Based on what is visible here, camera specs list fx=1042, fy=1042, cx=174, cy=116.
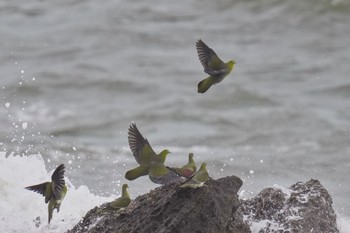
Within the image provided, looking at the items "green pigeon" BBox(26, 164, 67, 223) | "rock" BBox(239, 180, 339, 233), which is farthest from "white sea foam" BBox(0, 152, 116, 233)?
"rock" BBox(239, 180, 339, 233)

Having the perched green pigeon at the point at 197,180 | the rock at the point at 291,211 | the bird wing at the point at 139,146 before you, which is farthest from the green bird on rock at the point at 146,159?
the rock at the point at 291,211

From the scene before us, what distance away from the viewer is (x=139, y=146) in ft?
15.1

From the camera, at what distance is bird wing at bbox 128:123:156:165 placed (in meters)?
4.59

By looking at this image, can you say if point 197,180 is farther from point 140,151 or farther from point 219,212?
point 140,151

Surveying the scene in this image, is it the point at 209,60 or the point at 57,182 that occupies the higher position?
the point at 209,60

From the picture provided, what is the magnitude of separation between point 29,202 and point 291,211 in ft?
6.33

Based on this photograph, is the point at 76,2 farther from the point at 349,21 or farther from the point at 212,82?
the point at 212,82

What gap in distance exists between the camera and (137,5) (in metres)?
15.9

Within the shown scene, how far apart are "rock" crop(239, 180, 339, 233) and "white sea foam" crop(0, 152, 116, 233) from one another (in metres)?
1.15

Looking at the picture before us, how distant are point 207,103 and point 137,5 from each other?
15.4 feet

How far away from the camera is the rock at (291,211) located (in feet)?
16.4

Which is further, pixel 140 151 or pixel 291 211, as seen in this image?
pixel 291 211

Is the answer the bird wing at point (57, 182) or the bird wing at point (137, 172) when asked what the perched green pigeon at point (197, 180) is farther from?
the bird wing at point (57, 182)

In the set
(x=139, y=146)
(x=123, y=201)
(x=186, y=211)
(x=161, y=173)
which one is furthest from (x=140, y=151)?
(x=186, y=211)
